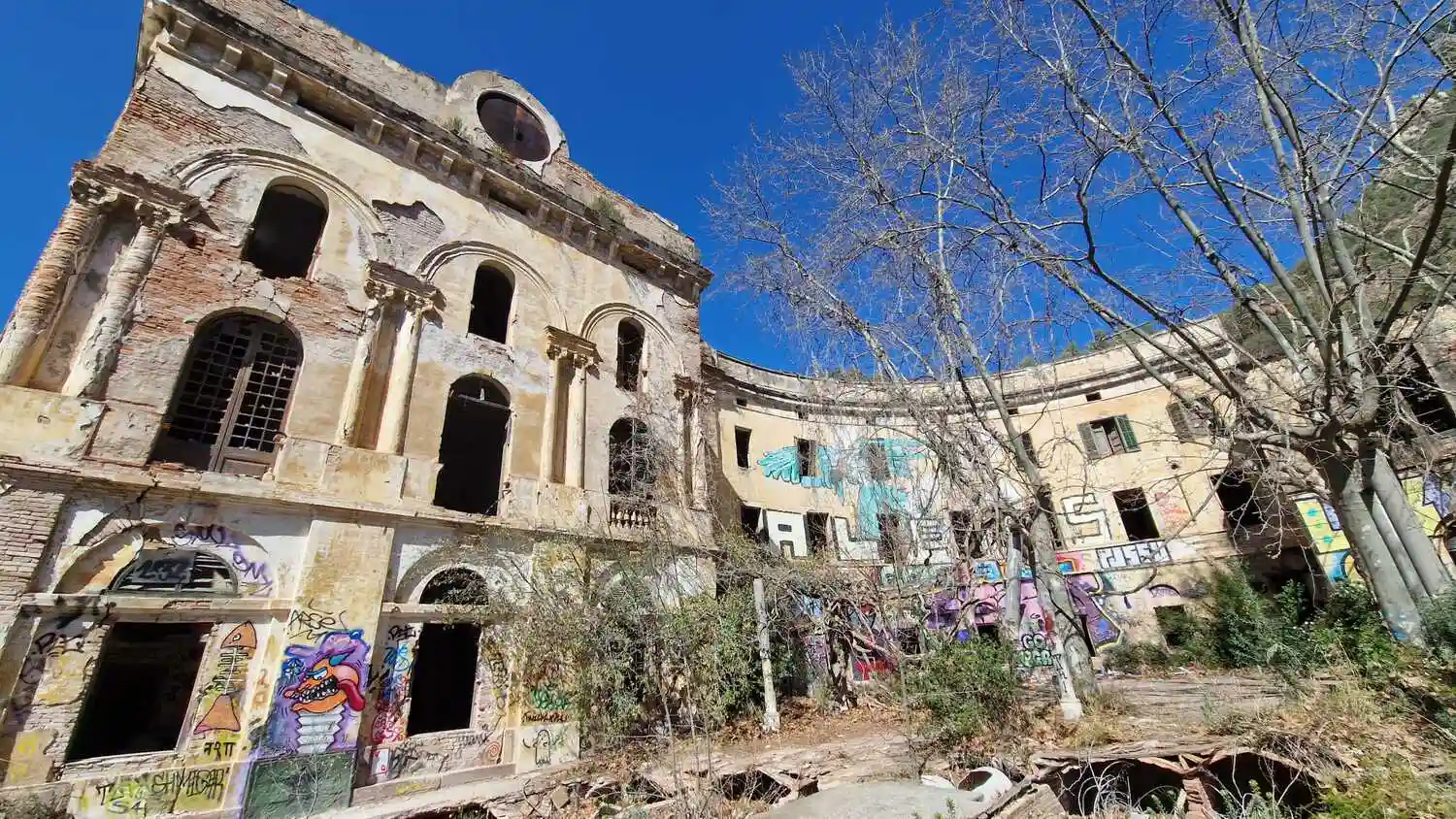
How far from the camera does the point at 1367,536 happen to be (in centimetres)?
688

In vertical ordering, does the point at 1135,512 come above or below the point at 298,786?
above

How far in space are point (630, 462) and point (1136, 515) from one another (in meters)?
14.9

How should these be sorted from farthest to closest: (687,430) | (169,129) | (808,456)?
(808,456) < (687,430) < (169,129)

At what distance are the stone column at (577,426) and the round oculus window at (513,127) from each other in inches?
218

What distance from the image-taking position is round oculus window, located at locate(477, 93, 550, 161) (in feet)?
46.8

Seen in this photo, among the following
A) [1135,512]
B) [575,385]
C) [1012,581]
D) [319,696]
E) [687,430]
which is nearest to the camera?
[319,696]

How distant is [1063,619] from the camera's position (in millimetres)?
9742

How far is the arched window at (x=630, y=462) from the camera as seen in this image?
41.0ft

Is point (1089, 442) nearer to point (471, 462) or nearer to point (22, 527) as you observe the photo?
point (471, 462)

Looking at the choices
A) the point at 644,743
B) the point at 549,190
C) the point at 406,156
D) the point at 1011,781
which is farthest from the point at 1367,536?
the point at 406,156

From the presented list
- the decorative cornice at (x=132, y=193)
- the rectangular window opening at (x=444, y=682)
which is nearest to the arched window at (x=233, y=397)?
the decorative cornice at (x=132, y=193)

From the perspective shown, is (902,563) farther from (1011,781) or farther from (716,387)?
(1011,781)

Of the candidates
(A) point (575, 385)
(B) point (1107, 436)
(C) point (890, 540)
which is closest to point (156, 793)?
(A) point (575, 385)

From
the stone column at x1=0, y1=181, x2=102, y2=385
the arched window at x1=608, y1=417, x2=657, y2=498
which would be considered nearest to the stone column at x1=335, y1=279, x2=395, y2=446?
the stone column at x1=0, y1=181, x2=102, y2=385
